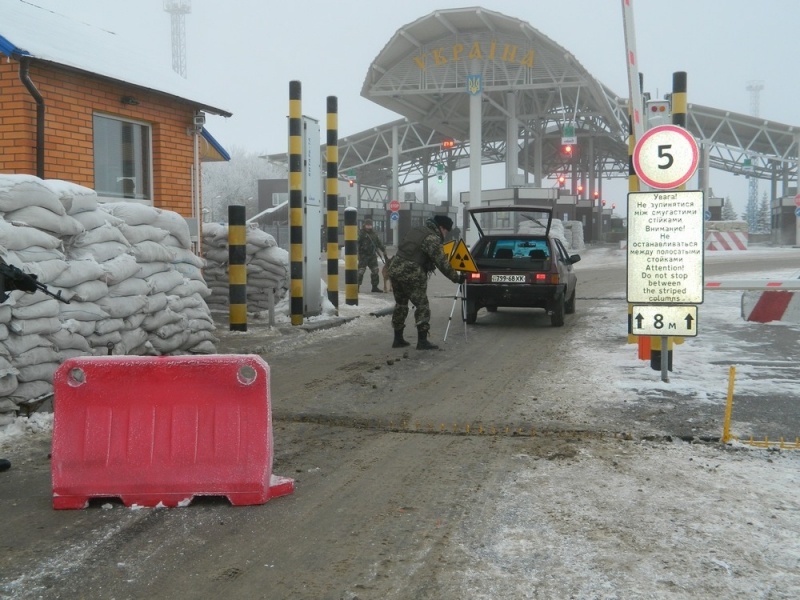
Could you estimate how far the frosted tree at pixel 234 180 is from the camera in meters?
97.0

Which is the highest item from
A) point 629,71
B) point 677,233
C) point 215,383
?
point 629,71

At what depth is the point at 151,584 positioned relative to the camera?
3.46 meters

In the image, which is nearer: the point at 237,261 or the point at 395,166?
the point at 237,261

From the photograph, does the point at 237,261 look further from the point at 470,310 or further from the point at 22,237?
the point at 22,237

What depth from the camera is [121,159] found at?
11.7 metres

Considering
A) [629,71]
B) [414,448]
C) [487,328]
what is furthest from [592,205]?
[414,448]

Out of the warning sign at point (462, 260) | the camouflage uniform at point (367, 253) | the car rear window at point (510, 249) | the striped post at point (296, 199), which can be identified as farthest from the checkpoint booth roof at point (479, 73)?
the warning sign at point (462, 260)

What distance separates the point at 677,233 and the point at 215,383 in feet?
15.5

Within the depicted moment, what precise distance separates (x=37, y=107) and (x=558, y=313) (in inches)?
299

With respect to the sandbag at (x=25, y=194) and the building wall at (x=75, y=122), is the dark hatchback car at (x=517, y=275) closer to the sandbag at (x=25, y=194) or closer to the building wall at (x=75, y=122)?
the building wall at (x=75, y=122)

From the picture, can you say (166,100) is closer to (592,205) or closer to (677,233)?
(677,233)

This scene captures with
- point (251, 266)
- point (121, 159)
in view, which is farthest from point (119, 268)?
point (251, 266)

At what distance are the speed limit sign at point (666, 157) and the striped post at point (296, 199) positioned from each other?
5.99 meters

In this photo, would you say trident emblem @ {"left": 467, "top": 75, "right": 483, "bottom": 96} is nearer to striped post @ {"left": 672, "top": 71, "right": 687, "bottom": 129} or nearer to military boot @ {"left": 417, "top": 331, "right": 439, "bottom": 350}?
military boot @ {"left": 417, "top": 331, "right": 439, "bottom": 350}
